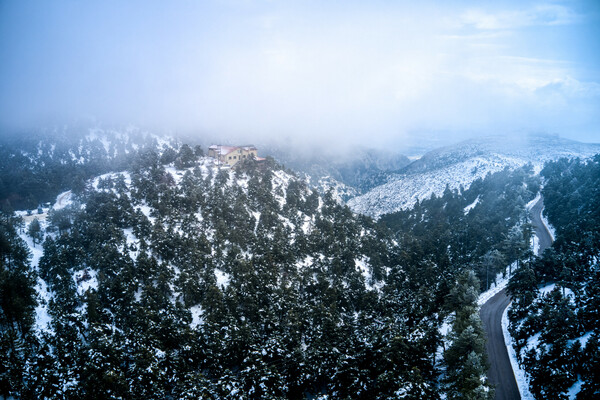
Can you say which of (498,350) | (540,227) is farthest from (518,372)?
(540,227)

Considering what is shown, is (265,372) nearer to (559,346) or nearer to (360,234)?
(559,346)

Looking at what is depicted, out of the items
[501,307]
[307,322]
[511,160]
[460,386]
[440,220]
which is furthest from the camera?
[511,160]

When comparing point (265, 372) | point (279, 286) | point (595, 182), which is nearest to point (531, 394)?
point (265, 372)

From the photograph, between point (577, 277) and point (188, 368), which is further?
point (577, 277)

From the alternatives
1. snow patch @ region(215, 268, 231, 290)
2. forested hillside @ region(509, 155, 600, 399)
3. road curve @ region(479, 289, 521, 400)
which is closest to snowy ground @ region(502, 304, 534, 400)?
road curve @ region(479, 289, 521, 400)

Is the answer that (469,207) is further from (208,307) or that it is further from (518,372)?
(208,307)

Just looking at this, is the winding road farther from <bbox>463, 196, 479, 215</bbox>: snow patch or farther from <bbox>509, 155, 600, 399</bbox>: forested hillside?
<bbox>463, 196, 479, 215</bbox>: snow patch
